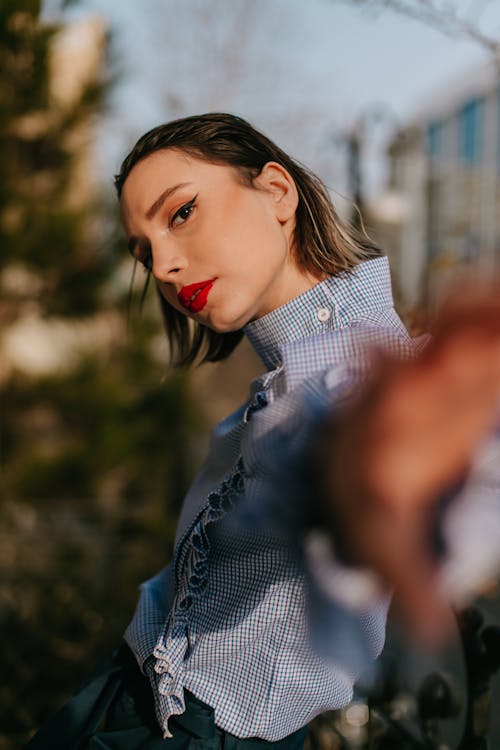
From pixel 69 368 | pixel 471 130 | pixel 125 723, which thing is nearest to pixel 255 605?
pixel 125 723

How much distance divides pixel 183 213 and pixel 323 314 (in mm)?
192

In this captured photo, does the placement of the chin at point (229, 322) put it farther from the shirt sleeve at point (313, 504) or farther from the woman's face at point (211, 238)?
the shirt sleeve at point (313, 504)

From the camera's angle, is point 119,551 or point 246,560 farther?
point 119,551

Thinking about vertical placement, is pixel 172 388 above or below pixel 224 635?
below

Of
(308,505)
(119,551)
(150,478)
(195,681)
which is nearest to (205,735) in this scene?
(195,681)

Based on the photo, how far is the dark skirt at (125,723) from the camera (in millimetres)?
799

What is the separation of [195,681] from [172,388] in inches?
135

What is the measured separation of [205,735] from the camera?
795 millimetres

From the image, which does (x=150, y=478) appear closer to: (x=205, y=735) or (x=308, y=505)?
(x=205, y=735)

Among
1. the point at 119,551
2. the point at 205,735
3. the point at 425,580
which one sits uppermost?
the point at 425,580

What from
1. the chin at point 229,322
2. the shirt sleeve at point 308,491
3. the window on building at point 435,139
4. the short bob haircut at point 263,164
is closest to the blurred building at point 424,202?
the short bob haircut at point 263,164

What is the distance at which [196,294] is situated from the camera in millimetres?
832

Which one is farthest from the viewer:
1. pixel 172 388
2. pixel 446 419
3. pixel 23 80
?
pixel 172 388

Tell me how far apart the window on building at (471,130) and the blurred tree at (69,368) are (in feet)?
16.3
